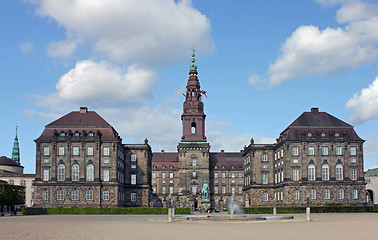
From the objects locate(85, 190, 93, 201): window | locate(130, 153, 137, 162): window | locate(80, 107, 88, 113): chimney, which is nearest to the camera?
locate(85, 190, 93, 201): window

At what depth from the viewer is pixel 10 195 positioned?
260 ft

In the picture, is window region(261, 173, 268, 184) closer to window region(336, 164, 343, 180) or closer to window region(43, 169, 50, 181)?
window region(336, 164, 343, 180)

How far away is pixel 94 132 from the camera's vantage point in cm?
9494

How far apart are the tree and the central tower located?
5940cm

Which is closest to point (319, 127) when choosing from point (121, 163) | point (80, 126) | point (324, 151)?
point (324, 151)

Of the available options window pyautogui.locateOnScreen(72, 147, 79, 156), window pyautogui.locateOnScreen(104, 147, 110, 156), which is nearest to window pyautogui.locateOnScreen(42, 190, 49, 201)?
window pyautogui.locateOnScreen(72, 147, 79, 156)

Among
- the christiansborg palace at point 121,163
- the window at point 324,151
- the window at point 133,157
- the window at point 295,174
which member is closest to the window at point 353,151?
the christiansborg palace at point 121,163

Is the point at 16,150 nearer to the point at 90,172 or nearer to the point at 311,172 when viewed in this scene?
the point at 90,172

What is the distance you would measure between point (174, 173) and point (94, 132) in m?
66.3

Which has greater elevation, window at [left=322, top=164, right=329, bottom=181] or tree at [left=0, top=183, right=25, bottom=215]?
window at [left=322, top=164, right=329, bottom=181]

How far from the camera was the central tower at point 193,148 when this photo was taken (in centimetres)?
13725

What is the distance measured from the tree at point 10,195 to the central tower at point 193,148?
59398mm

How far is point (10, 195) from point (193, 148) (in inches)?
2599

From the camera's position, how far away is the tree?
77.2 metres
